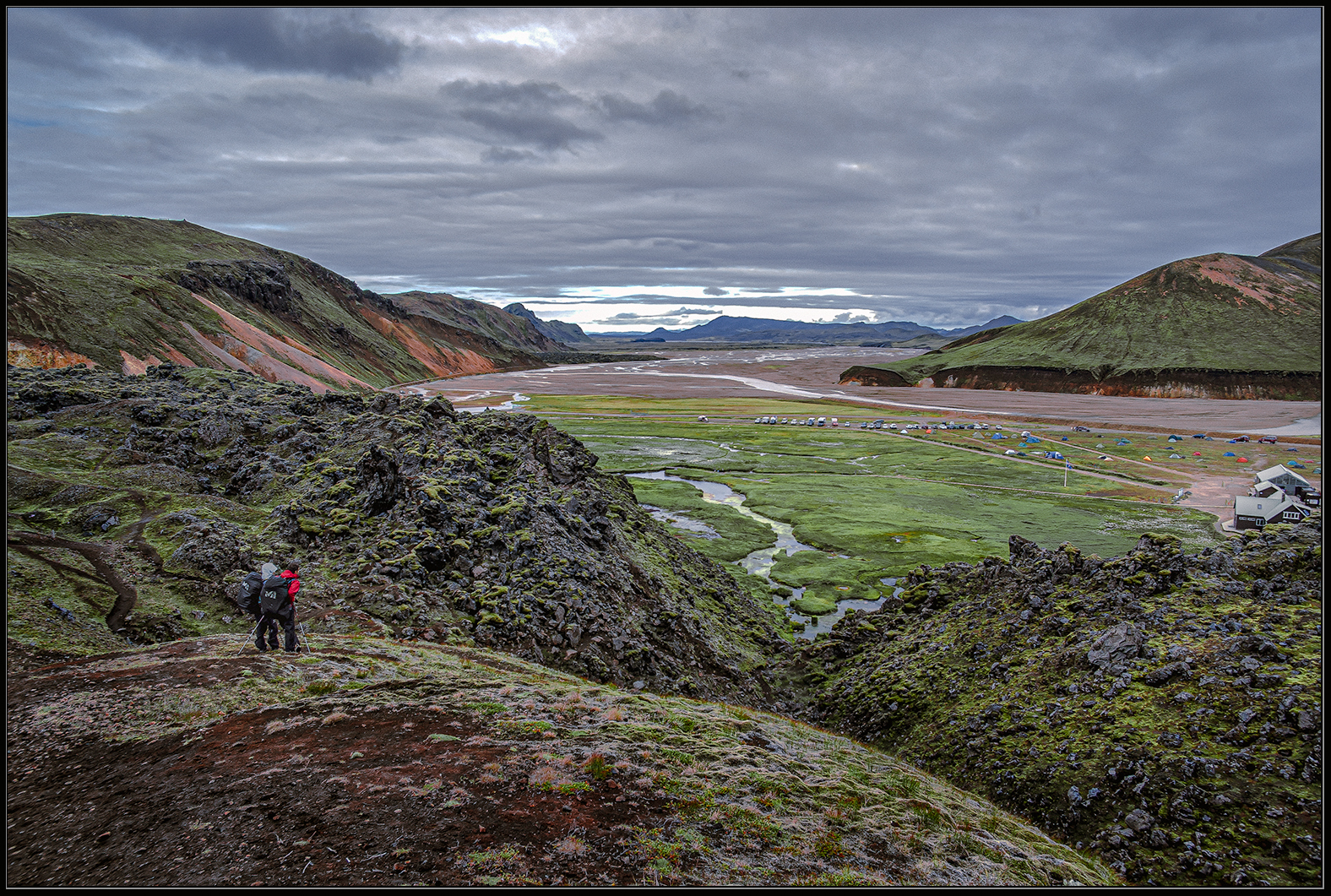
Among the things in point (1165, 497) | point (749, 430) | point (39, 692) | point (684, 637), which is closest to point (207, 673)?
point (39, 692)

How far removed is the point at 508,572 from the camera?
27109mm

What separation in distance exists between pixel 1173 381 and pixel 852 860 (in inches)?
9401

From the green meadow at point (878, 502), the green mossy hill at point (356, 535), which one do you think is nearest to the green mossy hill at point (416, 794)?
the green mossy hill at point (356, 535)

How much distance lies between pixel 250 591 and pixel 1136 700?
26.5 metres

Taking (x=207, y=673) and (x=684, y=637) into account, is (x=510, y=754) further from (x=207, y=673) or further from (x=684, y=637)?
(x=684, y=637)

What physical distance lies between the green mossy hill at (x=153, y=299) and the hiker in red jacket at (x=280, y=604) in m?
82.4

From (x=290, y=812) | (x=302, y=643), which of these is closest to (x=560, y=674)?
(x=302, y=643)

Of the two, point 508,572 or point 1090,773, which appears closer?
point 1090,773

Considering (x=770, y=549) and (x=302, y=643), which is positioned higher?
(x=302, y=643)

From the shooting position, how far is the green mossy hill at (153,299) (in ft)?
272

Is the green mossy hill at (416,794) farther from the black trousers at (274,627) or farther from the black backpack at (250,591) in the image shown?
the black backpack at (250,591)

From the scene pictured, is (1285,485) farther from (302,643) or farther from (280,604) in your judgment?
(280,604)

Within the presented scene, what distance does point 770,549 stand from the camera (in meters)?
56.7

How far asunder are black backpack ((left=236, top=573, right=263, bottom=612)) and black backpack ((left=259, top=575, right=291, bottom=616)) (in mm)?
237
